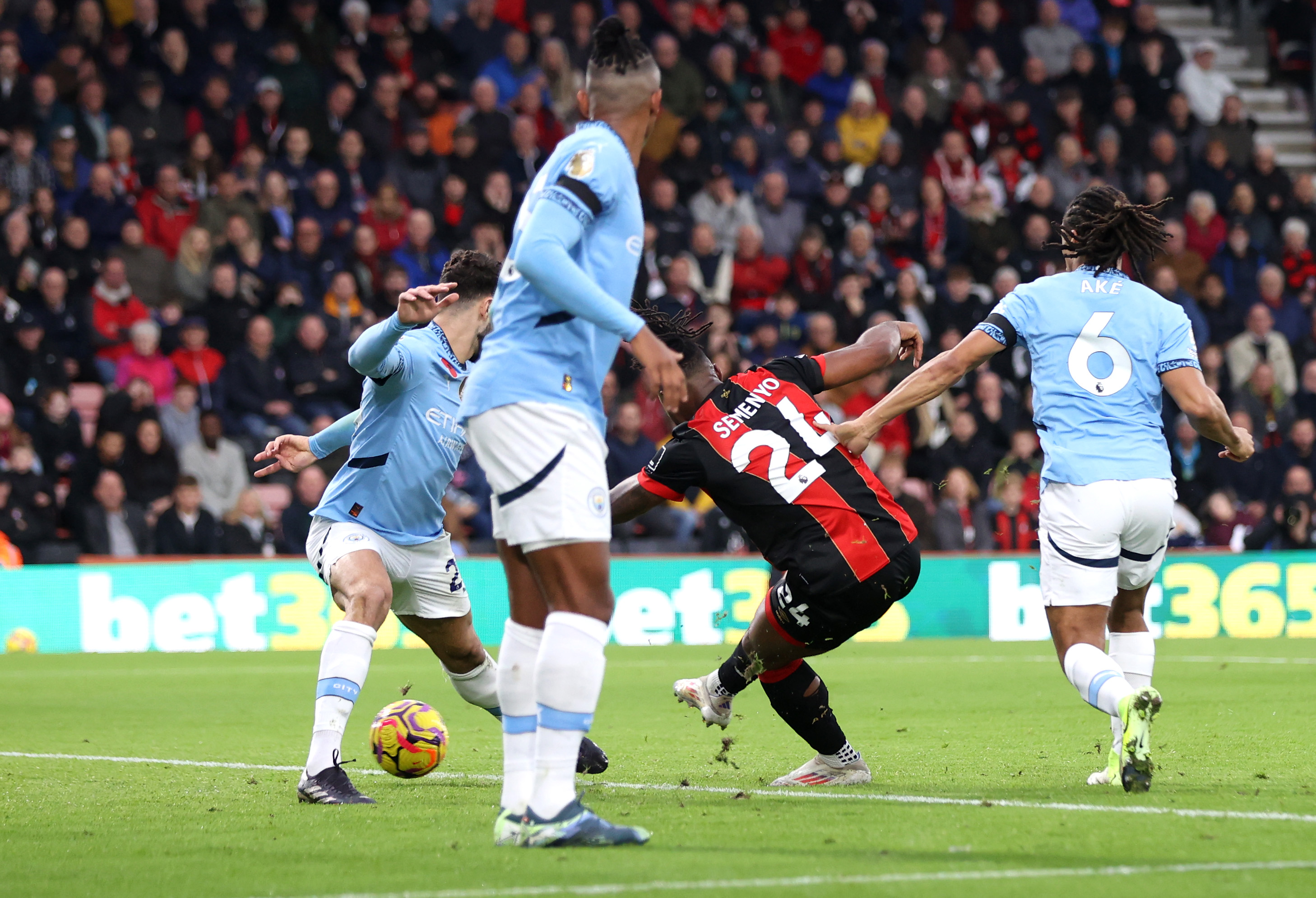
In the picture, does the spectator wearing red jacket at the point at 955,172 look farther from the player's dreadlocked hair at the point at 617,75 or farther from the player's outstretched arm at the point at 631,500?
the player's dreadlocked hair at the point at 617,75

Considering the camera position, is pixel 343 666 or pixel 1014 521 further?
pixel 1014 521

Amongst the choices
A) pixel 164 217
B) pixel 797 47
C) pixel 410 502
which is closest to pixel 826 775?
pixel 410 502

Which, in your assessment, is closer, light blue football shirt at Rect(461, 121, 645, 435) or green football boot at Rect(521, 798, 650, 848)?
green football boot at Rect(521, 798, 650, 848)

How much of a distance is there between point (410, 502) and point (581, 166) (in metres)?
2.42

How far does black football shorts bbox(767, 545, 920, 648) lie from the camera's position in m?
6.50

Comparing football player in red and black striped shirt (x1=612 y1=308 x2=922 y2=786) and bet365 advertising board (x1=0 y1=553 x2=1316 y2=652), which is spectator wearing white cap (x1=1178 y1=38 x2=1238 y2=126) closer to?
bet365 advertising board (x1=0 y1=553 x2=1316 y2=652)

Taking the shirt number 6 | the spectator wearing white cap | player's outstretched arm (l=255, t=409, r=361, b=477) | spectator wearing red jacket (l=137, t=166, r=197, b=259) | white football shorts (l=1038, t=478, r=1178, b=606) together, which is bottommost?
white football shorts (l=1038, t=478, r=1178, b=606)

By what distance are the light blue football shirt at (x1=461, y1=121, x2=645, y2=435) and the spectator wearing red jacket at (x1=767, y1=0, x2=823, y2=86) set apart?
17.6 m

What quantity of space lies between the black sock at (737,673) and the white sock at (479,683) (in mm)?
1037

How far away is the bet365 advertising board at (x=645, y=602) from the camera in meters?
15.4

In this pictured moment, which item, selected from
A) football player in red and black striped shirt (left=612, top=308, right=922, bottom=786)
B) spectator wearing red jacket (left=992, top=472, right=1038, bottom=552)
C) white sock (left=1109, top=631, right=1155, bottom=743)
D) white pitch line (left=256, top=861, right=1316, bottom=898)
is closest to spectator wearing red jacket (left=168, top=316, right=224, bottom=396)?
spectator wearing red jacket (left=992, top=472, right=1038, bottom=552)

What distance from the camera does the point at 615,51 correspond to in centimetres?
506

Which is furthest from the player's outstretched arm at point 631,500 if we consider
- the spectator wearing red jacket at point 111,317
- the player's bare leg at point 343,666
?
the spectator wearing red jacket at point 111,317

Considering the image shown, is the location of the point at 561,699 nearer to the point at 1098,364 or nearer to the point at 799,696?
the point at 799,696
